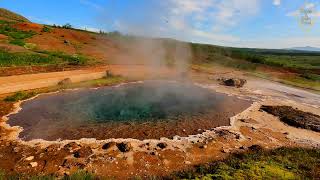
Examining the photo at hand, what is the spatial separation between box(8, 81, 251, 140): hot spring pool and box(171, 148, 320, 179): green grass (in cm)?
477

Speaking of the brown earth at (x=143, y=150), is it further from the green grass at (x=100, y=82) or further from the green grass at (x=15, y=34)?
the green grass at (x=15, y=34)

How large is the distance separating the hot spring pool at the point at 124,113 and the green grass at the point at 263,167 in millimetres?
4769

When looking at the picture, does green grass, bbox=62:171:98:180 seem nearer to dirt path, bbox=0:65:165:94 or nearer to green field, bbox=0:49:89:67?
dirt path, bbox=0:65:165:94

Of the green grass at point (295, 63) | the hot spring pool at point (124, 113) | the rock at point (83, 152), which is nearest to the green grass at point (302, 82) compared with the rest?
Answer: the green grass at point (295, 63)

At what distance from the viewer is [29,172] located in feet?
42.6

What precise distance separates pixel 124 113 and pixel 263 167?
1175cm

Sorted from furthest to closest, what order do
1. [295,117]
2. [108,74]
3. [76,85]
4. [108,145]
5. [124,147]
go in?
[108,74] → [76,85] → [295,117] → [108,145] → [124,147]

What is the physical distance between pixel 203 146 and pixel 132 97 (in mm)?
12897

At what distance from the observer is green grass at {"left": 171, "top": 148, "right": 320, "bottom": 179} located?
39.7 feet

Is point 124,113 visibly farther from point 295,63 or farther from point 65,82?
point 295,63

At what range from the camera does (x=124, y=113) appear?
22359 mm

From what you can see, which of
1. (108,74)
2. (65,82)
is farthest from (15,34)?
(65,82)

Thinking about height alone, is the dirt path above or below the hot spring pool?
above

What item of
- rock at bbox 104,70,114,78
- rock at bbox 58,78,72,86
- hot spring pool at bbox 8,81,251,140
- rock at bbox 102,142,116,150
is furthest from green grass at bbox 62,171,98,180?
rock at bbox 104,70,114,78
